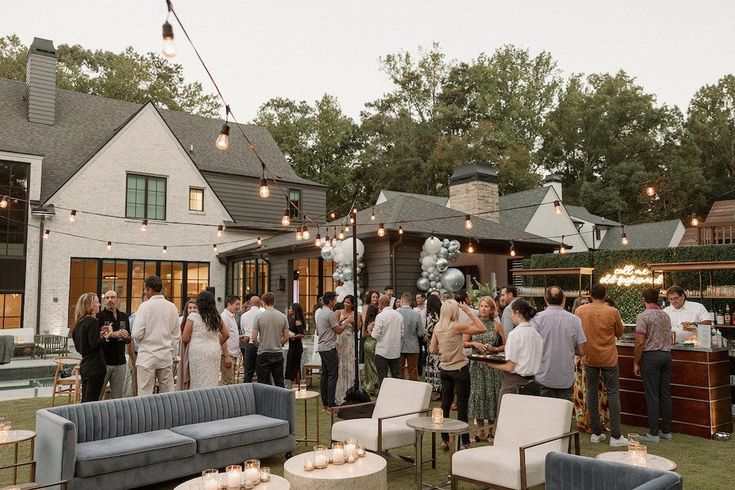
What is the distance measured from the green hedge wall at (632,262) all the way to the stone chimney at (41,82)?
1651cm

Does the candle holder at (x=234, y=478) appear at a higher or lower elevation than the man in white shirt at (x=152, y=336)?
lower

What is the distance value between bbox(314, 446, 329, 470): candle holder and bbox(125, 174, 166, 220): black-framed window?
15935 millimetres

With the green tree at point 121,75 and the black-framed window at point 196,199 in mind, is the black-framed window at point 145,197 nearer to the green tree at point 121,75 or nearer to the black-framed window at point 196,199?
the black-framed window at point 196,199

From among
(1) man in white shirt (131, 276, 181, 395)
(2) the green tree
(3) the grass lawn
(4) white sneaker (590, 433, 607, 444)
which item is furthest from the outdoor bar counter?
(2) the green tree

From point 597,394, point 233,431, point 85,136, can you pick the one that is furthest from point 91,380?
point 85,136

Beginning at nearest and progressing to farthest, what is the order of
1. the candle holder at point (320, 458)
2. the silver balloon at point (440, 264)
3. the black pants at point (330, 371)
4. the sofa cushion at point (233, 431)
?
the candle holder at point (320, 458) < the sofa cushion at point (233, 431) < the black pants at point (330, 371) < the silver balloon at point (440, 264)

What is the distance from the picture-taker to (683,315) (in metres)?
7.59

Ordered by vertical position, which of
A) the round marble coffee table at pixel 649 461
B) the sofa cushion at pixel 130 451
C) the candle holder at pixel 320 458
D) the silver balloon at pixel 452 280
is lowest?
the sofa cushion at pixel 130 451

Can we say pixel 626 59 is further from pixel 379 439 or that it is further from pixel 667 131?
pixel 379 439

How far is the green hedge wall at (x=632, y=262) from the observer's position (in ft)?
41.5

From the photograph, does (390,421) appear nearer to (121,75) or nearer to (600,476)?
(600,476)

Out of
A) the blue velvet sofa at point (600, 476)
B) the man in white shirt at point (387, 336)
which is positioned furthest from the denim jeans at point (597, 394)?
the blue velvet sofa at point (600, 476)

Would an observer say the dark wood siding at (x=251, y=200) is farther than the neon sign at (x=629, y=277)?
Yes

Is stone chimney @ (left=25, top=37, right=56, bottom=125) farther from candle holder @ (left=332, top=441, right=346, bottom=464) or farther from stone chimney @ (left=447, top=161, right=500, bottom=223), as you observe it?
candle holder @ (left=332, top=441, right=346, bottom=464)
